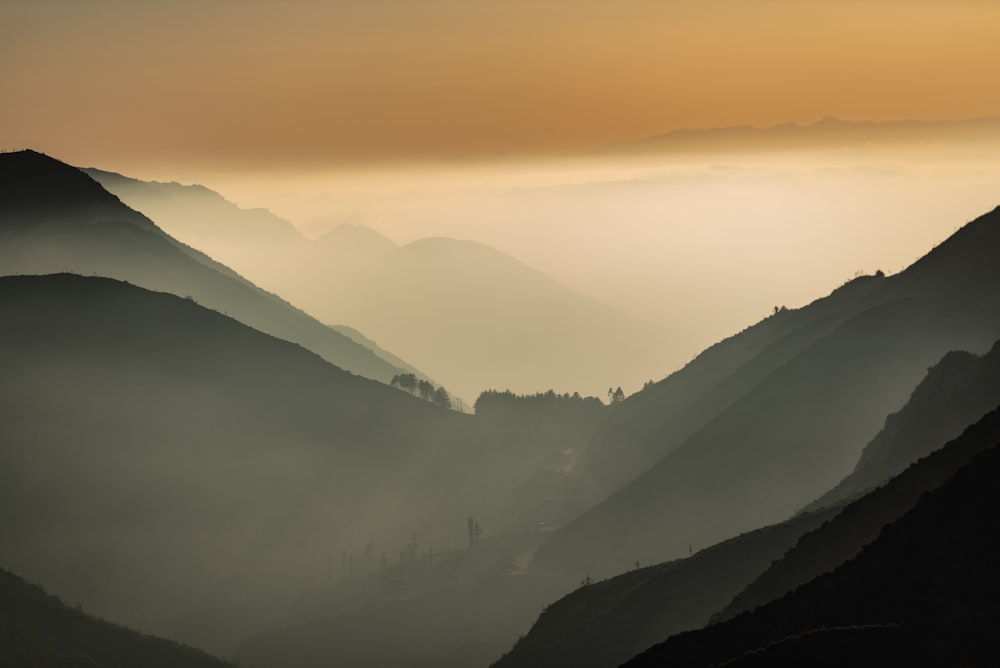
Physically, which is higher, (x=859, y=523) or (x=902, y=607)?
(x=859, y=523)

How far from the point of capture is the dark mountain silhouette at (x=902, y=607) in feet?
339

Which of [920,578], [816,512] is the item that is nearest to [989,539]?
[920,578]

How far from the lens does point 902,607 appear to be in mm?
113438

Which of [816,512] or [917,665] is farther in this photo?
[816,512]

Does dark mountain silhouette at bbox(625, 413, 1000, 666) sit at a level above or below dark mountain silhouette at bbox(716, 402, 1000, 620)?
below

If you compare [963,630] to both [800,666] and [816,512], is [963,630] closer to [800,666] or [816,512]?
[800,666]

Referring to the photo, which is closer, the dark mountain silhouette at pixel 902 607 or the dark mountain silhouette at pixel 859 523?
the dark mountain silhouette at pixel 902 607

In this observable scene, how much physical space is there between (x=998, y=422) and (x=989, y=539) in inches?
1408

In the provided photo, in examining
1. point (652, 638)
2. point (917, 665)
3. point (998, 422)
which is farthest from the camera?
point (652, 638)

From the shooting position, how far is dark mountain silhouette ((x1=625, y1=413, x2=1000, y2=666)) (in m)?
103

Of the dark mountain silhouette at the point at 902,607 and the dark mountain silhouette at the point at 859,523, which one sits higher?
the dark mountain silhouette at the point at 859,523

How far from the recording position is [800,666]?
332 ft

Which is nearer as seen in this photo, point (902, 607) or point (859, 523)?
point (902, 607)

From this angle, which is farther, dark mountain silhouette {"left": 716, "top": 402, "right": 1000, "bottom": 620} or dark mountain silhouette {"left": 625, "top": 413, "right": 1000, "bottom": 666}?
dark mountain silhouette {"left": 716, "top": 402, "right": 1000, "bottom": 620}
